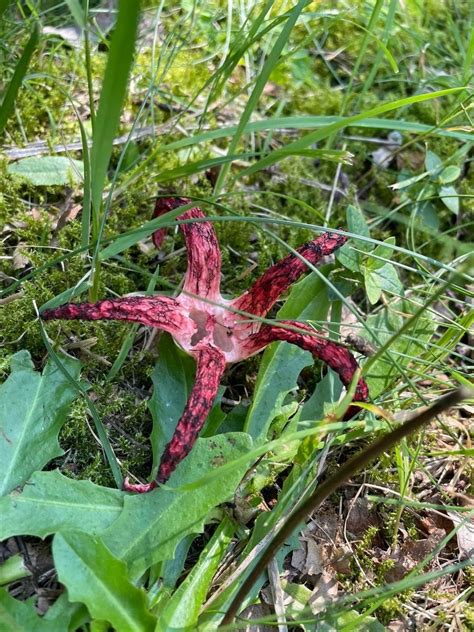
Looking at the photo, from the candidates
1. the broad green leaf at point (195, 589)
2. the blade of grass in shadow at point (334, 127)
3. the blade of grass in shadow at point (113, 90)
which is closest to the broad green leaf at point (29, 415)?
the blade of grass in shadow at point (113, 90)

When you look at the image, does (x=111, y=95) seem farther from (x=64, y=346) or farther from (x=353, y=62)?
(x=353, y=62)

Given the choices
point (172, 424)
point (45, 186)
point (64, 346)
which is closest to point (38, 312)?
point (64, 346)

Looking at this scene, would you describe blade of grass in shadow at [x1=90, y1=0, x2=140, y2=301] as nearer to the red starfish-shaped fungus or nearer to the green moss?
the red starfish-shaped fungus

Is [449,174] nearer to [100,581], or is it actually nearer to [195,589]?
[195,589]

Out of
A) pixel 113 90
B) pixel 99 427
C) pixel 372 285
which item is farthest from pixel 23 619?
pixel 372 285

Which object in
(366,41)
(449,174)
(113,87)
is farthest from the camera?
(449,174)

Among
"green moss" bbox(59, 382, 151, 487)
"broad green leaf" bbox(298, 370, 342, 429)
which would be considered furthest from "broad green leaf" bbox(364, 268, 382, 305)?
"green moss" bbox(59, 382, 151, 487)

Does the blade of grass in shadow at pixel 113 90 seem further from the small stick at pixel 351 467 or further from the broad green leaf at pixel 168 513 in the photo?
the small stick at pixel 351 467
